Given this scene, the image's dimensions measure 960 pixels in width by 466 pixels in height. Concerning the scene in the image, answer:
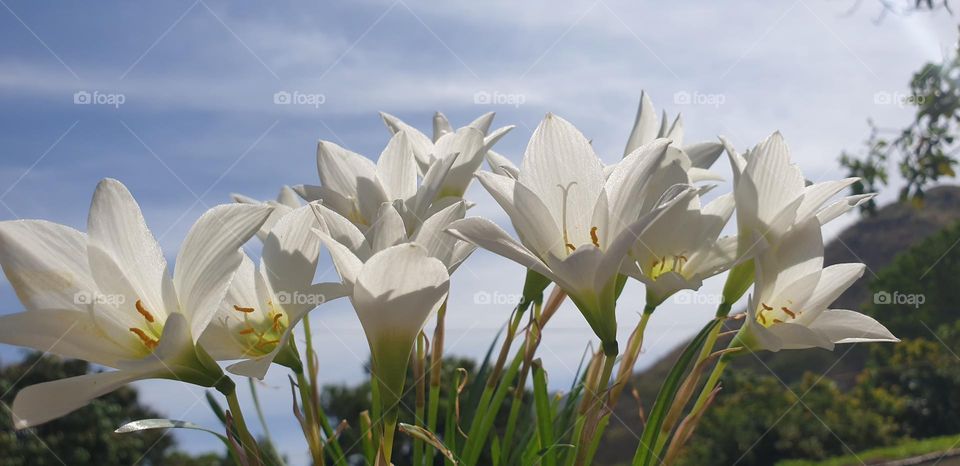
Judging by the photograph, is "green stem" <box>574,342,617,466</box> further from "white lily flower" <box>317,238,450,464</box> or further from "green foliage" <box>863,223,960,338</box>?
"green foliage" <box>863,223,960,338</box>

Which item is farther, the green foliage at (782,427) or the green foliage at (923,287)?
the green foliage at (923,287)

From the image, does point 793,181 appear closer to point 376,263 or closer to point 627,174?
point 627,174

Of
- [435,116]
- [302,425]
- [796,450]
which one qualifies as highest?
[435,116]

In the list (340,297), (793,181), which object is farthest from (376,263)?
(793,181)

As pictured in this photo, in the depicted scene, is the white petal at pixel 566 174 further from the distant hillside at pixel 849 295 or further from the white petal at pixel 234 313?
the distant hillside at pixel 849 295

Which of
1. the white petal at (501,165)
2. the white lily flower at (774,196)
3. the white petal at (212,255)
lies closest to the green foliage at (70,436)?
the white petal at (501,165)

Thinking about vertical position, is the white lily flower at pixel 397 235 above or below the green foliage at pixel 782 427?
above
